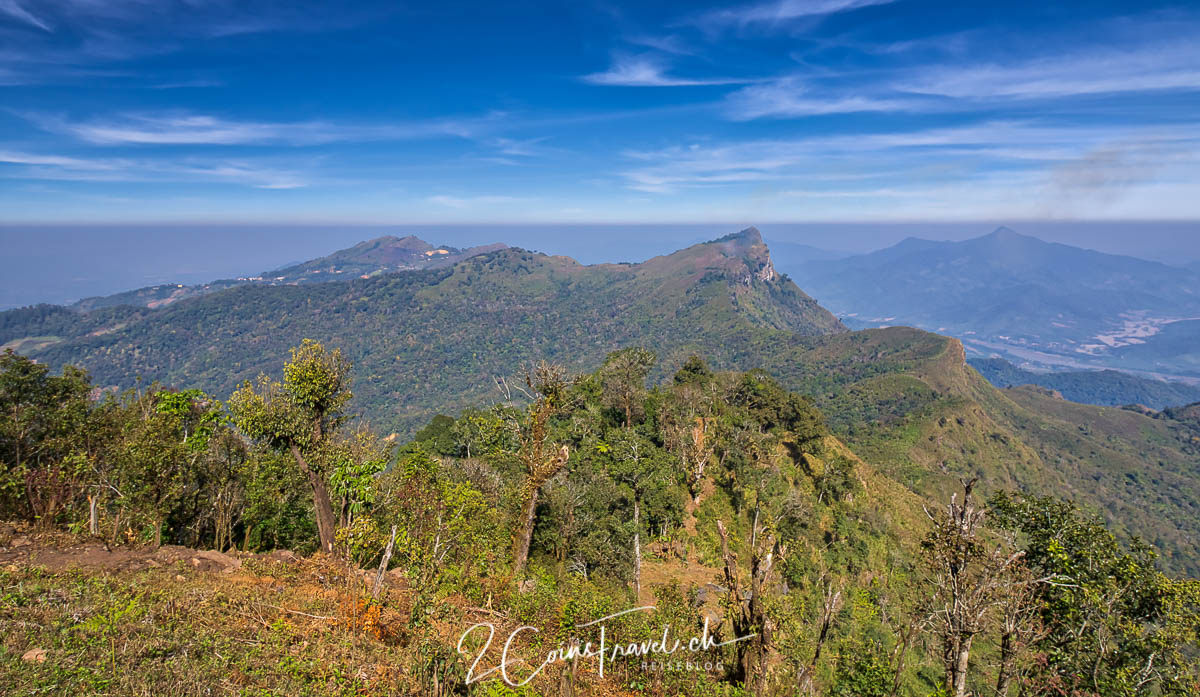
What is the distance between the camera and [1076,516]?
17.4 meters

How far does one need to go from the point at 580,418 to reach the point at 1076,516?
27.1m

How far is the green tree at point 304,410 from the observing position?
16250mm

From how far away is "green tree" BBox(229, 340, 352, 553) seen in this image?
16.2 m

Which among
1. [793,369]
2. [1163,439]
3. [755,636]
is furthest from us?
[793,369]

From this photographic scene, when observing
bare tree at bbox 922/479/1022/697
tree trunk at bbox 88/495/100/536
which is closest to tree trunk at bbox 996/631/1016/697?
bare tree at bbox 922/479/1022/697

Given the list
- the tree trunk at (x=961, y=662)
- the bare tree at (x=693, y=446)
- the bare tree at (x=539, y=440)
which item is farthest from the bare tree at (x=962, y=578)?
the bare tree at (x=693, y=446)

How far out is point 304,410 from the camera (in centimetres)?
1705

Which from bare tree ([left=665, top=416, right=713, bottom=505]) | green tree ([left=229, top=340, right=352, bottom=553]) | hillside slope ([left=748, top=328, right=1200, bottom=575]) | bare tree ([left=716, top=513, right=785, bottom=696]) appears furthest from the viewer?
hillside slope ([left=748, top=328, right=1200, bottom=575])

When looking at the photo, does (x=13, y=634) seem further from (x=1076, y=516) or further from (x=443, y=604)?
(x=1076, y=516)

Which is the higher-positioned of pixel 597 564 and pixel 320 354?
pixel 320 354

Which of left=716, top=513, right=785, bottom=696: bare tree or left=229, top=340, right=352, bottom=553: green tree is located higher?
left=229, top=340, right=352, bottom=553: green tree

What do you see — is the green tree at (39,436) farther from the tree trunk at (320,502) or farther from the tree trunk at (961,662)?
the tree trunk at (961,662)

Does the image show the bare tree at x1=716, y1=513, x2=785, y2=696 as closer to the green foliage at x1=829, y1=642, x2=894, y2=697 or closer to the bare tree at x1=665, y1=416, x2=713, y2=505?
the green foliage at x1=829, y1=642, x2=894, y2=697

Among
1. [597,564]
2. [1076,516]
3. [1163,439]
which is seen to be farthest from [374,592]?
[1163,439]
